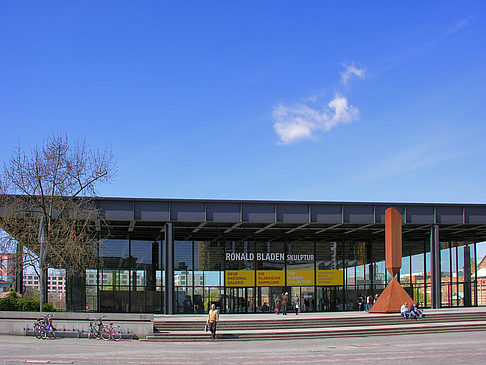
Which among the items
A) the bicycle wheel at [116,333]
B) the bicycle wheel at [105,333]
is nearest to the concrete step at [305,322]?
the bicycle wheel at [116,333]

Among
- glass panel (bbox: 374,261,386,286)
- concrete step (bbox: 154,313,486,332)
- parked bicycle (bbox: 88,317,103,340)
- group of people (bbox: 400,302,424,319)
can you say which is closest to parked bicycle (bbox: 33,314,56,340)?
parked bicycle (bbox: 88,317,103,340)

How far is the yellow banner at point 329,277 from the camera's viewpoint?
43.8m

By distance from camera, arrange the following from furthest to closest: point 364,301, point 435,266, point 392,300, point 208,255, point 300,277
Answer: point 364,301 → point 300,277 → point 208,255 → point 435,266 → point 392,300

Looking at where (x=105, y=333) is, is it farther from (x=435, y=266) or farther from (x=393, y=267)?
(x=435, y=266)

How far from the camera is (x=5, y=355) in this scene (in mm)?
17875

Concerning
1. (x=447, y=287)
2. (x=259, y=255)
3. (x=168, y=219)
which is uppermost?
(x=168, y=219)

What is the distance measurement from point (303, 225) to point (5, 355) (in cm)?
Answer: 2420

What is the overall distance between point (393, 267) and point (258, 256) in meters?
11.4

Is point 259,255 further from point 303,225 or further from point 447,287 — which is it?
point 447,287

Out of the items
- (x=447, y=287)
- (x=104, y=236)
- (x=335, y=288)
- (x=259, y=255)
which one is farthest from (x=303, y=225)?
(x=447, y=287)

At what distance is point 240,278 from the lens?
41688 mm

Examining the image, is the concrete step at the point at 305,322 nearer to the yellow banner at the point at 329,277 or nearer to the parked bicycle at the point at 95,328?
the parked bicycle at the point at 95,328

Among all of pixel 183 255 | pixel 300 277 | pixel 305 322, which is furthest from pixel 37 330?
pixel 300 277

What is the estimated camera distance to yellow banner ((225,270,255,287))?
41.6m
